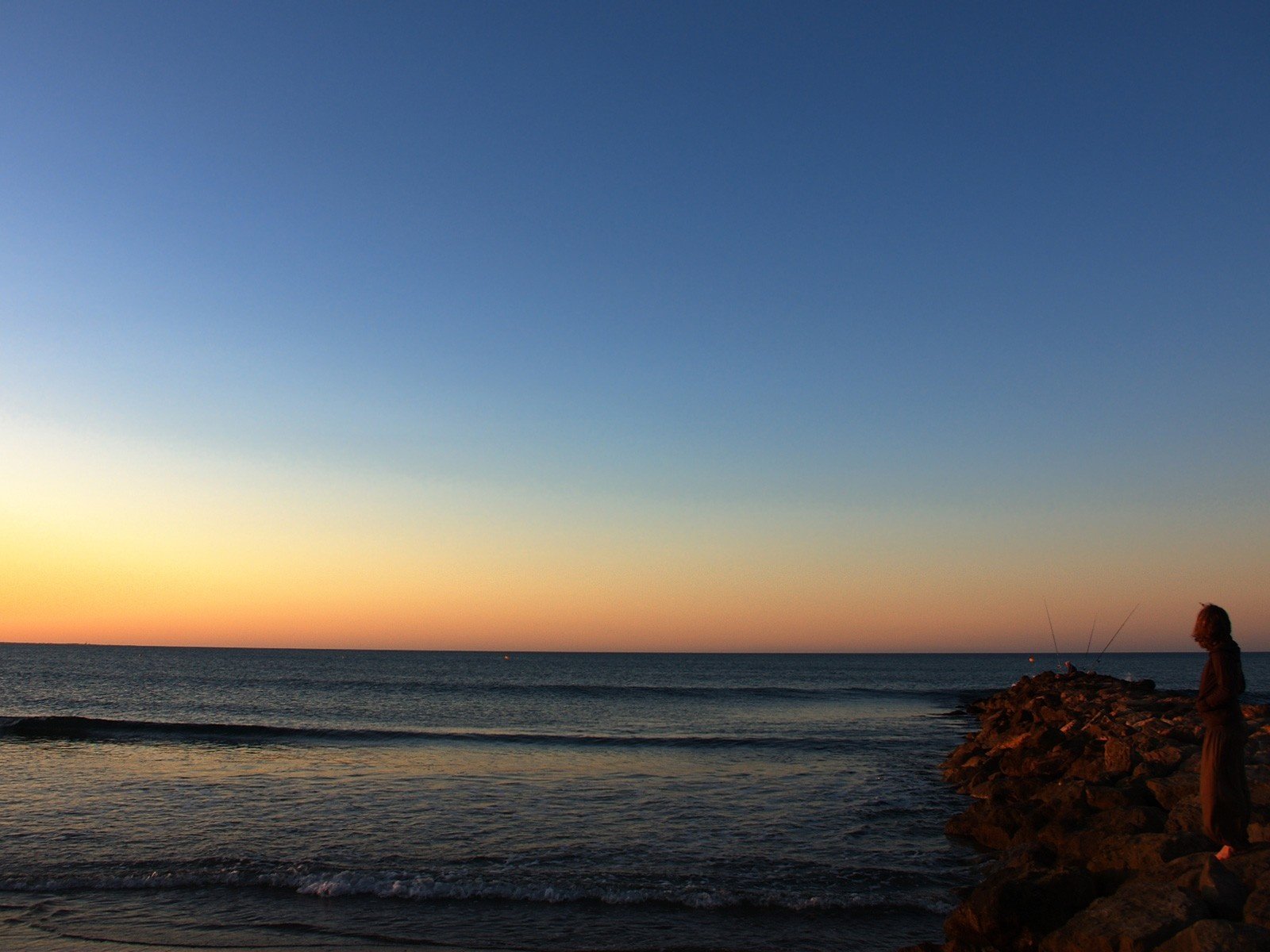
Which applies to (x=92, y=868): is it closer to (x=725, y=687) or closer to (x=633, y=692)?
(x=633, y=692)

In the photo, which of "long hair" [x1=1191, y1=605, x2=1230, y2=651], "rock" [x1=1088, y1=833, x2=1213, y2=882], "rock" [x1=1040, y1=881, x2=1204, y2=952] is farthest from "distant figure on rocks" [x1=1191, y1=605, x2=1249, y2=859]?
"rock" [x1=1040, y1=881, x2=1204, y2=952]

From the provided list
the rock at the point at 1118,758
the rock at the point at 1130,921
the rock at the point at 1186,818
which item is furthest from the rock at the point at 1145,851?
the rock at the point at 1118,758

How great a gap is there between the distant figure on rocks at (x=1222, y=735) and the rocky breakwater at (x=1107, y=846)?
0.93 feet

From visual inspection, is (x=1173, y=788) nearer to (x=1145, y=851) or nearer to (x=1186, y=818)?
(x=1186, y=818)

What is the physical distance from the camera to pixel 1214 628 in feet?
23.8

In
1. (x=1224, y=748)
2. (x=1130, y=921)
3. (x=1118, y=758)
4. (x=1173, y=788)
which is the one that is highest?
(x=1224, y=748)

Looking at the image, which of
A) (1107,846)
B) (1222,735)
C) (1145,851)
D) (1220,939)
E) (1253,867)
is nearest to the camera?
(1220,939)

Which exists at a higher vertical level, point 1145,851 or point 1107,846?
point 1145,851

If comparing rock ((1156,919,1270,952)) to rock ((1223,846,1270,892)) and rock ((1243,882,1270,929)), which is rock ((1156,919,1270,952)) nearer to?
rock ((1243,882,1270,929))

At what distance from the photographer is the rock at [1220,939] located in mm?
5895

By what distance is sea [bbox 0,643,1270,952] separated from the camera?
367 inches

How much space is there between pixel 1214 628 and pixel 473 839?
1049 cm

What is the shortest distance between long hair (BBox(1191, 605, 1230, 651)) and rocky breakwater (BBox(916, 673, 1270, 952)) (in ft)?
5.97

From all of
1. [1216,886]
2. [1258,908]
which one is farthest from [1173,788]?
[1258,908]
